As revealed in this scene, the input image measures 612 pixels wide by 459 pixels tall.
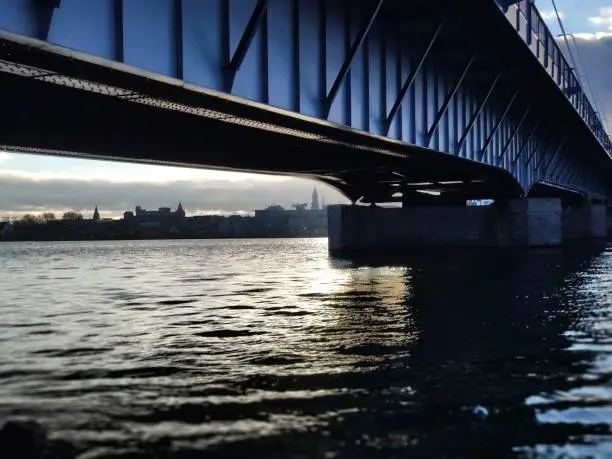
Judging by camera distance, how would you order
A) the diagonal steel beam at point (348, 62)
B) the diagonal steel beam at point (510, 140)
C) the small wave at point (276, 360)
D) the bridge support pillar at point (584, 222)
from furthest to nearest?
the bridge support pillar at point (584, 222)
the diagonal steel beam at point (510, 140)
the diagonal steel beam at point (348, 62)
the small wave at point (276, 360)

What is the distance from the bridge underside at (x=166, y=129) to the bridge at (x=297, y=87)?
0.11 m

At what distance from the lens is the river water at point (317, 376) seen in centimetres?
779

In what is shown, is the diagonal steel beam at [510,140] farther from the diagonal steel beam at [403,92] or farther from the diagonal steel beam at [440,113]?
the diagonal steel beam at [403,92]

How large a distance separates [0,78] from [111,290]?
1425 centimetres

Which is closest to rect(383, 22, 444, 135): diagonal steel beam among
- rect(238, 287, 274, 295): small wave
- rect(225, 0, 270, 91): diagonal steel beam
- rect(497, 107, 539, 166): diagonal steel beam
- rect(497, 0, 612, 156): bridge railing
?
rect(497, 0, 612, 156): bridge railing

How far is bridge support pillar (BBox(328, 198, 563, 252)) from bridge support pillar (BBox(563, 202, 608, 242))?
138 ft

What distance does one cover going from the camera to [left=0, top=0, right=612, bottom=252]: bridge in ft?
49.1

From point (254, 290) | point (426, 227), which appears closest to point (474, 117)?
point (254, 290)

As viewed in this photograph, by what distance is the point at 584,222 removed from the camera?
106812 millimetres

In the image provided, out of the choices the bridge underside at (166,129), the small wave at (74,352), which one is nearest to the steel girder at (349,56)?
the bridge underside at (166,129)

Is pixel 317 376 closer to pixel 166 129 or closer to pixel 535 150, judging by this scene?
pixel 166 129

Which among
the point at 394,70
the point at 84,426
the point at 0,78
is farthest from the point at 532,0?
the point at 84,426

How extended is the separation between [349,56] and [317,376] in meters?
15.6

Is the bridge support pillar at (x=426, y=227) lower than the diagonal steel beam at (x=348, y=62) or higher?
lower
